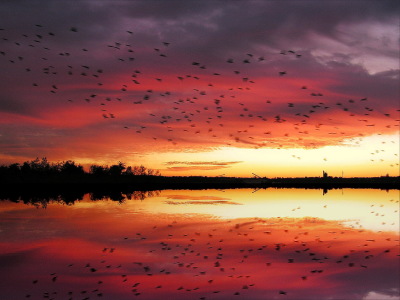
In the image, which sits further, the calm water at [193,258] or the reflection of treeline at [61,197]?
the reflection of treeline at [61,197]

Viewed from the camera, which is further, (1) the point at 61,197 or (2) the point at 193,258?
(1) the point at 61,197

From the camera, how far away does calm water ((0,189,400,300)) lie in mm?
19703

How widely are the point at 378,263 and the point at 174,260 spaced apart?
1052cm

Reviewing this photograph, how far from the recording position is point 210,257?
82.9 ft

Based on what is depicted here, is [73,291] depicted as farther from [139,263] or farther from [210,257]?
[210,257]

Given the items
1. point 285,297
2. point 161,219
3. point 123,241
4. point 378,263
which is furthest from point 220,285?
point 161,219

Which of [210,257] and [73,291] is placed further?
[210,257]

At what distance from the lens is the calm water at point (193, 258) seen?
19.7m

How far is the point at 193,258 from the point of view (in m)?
24.6

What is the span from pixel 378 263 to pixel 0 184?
181m

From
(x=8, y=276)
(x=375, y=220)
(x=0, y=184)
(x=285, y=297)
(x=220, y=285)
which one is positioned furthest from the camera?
(x=0, y=184)

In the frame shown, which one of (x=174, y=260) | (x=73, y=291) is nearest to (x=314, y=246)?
(x=174, y=260)

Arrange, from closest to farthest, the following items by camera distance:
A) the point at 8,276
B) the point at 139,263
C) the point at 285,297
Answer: the point at 285,297 < the point at 8,276 < the point at 139,263

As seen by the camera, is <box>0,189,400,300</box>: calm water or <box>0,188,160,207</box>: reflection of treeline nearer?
<box>0,189,400,300</box>: calm water
